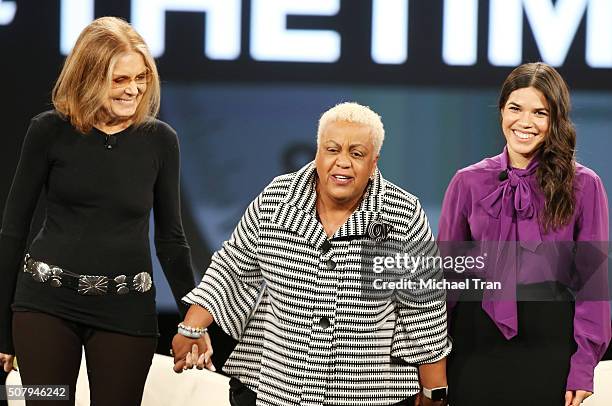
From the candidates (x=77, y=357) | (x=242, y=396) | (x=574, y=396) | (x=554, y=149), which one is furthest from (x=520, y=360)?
(x=77, y=357)

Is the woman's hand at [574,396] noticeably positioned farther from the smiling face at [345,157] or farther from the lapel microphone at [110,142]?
the lapel microphone at [110,142]

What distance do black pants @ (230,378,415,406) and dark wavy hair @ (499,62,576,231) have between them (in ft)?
2.25

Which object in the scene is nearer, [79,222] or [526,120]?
[79,222]

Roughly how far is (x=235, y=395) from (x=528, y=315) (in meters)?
0.91

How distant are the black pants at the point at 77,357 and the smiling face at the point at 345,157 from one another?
742mm

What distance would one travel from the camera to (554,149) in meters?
3.20

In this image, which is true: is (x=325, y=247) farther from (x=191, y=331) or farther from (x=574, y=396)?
(x=574, y=396)

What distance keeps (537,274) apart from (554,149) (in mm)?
389

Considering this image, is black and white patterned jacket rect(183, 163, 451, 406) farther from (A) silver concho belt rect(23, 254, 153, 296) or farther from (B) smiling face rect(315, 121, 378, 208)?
(A) silver concho belt rect(23, 254, 153, 296)

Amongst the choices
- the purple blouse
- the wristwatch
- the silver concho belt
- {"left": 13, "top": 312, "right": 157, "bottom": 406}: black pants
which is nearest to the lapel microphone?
the silver concho belt

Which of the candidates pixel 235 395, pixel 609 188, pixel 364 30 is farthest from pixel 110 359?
pixel 609 188

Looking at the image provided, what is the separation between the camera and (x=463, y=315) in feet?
10.4

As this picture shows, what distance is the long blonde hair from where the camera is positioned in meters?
3.02

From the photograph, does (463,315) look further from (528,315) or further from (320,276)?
(320,276)
